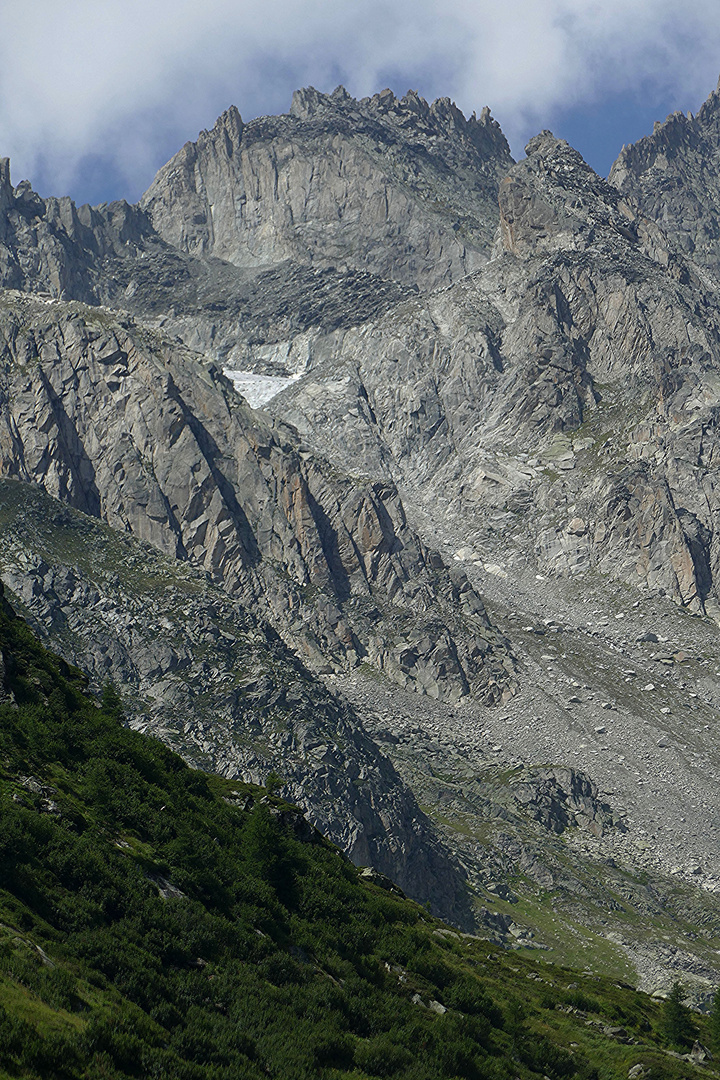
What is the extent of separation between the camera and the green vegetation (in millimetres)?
34688

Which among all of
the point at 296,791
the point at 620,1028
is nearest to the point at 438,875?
the point at 296,791

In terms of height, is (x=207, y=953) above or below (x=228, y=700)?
above

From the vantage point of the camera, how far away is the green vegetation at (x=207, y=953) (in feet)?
114

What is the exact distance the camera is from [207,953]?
44.9 m

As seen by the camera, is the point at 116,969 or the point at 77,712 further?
the point at 77,712

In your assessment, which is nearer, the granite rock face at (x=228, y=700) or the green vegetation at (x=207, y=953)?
the green vegetation at (x=207, y=953)

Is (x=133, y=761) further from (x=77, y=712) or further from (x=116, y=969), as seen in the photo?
(x=116, y=969)

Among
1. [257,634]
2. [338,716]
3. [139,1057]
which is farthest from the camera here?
[257,634]

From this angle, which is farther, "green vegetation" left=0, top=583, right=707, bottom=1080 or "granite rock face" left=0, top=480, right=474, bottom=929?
"granite rock face" left=0, top=480, right=474, bottom=929

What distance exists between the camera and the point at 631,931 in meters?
155

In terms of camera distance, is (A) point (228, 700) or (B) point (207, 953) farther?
(A) point (228, 700)

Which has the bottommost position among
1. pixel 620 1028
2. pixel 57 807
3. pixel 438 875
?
pixel 438 875

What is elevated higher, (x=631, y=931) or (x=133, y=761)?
(x=133, y=761)

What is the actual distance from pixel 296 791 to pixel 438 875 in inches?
991
